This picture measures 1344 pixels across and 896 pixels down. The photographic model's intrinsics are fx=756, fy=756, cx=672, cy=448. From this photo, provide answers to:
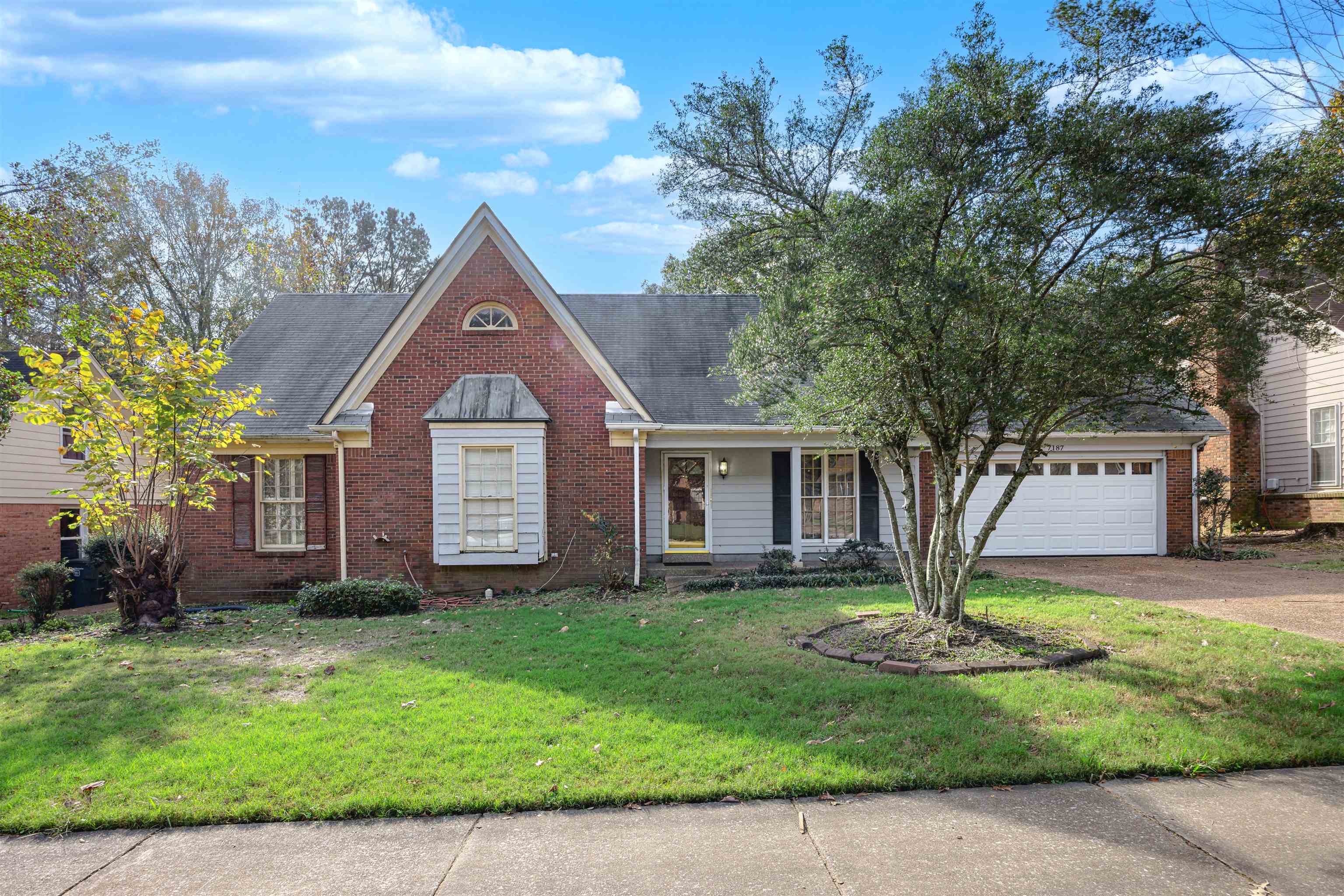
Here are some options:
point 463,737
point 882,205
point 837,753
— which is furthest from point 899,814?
point 882,205

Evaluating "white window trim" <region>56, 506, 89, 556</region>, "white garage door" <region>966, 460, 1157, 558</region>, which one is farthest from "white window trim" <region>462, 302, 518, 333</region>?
"white window trim" <region>56, 506, 89, 556</region>

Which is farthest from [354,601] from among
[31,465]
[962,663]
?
[31,465]

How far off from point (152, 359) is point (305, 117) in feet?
25.3

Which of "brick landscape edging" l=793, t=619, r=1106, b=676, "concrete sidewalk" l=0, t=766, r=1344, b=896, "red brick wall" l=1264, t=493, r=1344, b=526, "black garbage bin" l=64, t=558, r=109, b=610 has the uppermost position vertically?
"red brick wall" l=1264, t=493, r=1344, b=526

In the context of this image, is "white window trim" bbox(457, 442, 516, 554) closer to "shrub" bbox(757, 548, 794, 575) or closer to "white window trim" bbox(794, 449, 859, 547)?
"shrub" bbox(757, 548, 794, 575)

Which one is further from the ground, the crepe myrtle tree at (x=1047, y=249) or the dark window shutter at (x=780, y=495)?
the crepe myrtle tree at (x=1047, y=249)

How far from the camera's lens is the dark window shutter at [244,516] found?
14102 mm

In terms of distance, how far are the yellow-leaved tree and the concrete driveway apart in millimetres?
12586

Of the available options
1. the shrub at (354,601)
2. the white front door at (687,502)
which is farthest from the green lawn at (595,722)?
the white front door at (687,502)

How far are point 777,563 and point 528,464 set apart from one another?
4.81 m

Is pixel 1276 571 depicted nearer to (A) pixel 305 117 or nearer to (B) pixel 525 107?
(B) pixel 525 107

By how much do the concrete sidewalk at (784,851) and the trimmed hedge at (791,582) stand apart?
8.04 metres

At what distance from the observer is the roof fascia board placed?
508 inches

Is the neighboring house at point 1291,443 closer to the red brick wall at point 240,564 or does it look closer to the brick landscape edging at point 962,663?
the brick landscape edging at point 962,663
